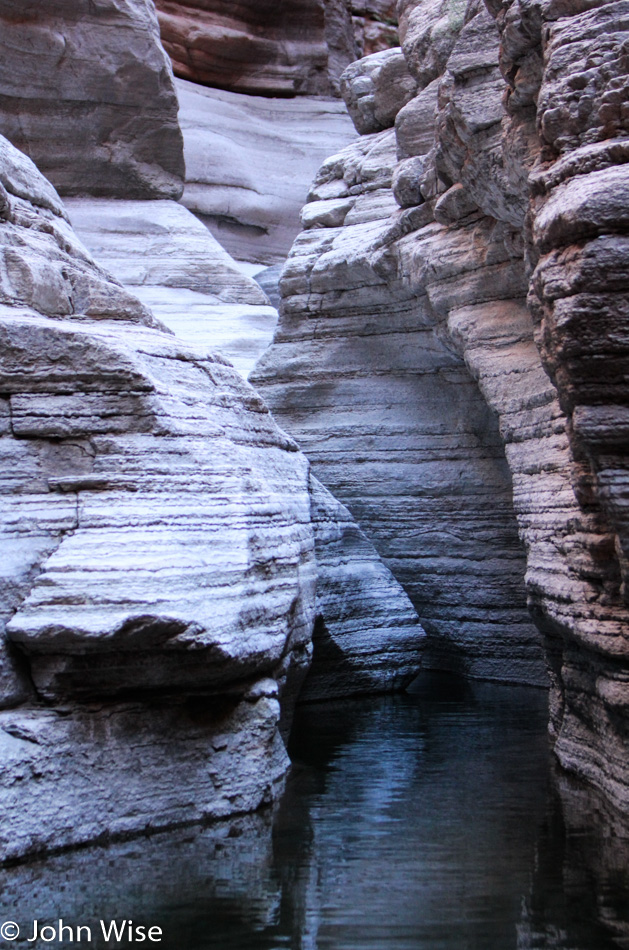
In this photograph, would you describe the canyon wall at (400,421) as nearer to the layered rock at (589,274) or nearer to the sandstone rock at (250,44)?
the layered rock at (589,274)

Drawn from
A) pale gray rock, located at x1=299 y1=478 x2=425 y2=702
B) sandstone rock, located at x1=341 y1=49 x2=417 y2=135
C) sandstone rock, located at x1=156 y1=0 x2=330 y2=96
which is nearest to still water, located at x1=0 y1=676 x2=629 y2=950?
pale gray rock, located at x1=299 y1=478 x2=425 y2=702

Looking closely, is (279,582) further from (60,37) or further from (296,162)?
(296,162)

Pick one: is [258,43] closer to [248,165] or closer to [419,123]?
[248,165]

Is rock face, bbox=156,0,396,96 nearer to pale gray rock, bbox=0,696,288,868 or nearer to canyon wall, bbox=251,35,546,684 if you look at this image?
canyon wall, bbox=251,35,546,684

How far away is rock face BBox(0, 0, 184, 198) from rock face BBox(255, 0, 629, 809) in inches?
144

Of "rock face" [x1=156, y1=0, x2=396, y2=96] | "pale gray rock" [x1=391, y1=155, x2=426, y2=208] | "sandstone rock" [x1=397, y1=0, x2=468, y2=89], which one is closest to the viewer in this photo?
"sandstone rock" [x1=397, y1=0, x2=468, y2=89]

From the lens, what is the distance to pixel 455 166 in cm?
853

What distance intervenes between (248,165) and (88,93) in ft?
11.8

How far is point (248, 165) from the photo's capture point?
59.1 ft

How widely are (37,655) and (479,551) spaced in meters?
5.82

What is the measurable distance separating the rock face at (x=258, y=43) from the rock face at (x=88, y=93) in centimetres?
408

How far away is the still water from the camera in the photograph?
4574 mm

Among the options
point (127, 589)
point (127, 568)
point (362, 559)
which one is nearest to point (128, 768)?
point (127, 589)

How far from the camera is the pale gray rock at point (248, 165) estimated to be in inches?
687
